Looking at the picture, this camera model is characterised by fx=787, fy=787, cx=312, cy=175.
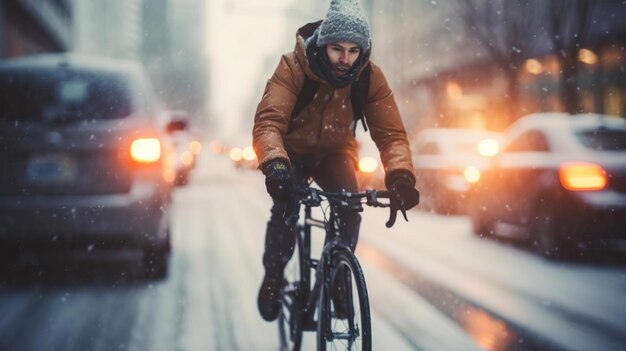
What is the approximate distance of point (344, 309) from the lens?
357cm

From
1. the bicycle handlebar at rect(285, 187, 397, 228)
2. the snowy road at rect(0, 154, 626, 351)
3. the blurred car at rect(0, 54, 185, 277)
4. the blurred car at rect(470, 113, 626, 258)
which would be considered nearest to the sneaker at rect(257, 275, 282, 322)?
the snowy road at rect(0, 154, 626, 351)

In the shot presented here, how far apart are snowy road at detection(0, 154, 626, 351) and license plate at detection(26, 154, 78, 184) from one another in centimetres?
92

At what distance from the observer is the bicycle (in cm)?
339

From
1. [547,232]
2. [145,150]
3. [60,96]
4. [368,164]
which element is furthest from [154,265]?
[368,164]

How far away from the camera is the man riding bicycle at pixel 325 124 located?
3701mm

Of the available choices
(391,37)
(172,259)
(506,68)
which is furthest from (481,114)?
(172,259)

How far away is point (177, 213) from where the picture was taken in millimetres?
13305

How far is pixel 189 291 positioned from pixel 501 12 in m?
19.4

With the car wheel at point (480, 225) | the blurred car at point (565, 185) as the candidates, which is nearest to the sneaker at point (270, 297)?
the blurred car at point (565, 185)

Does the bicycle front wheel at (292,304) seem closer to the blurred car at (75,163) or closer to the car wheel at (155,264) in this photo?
the blurred car at (75,163)

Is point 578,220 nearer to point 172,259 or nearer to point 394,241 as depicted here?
point 394,241

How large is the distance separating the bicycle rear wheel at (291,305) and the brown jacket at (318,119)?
29.3 inches

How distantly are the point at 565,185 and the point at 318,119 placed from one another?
508cm

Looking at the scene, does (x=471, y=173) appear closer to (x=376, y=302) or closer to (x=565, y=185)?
(x=565, y=185)
